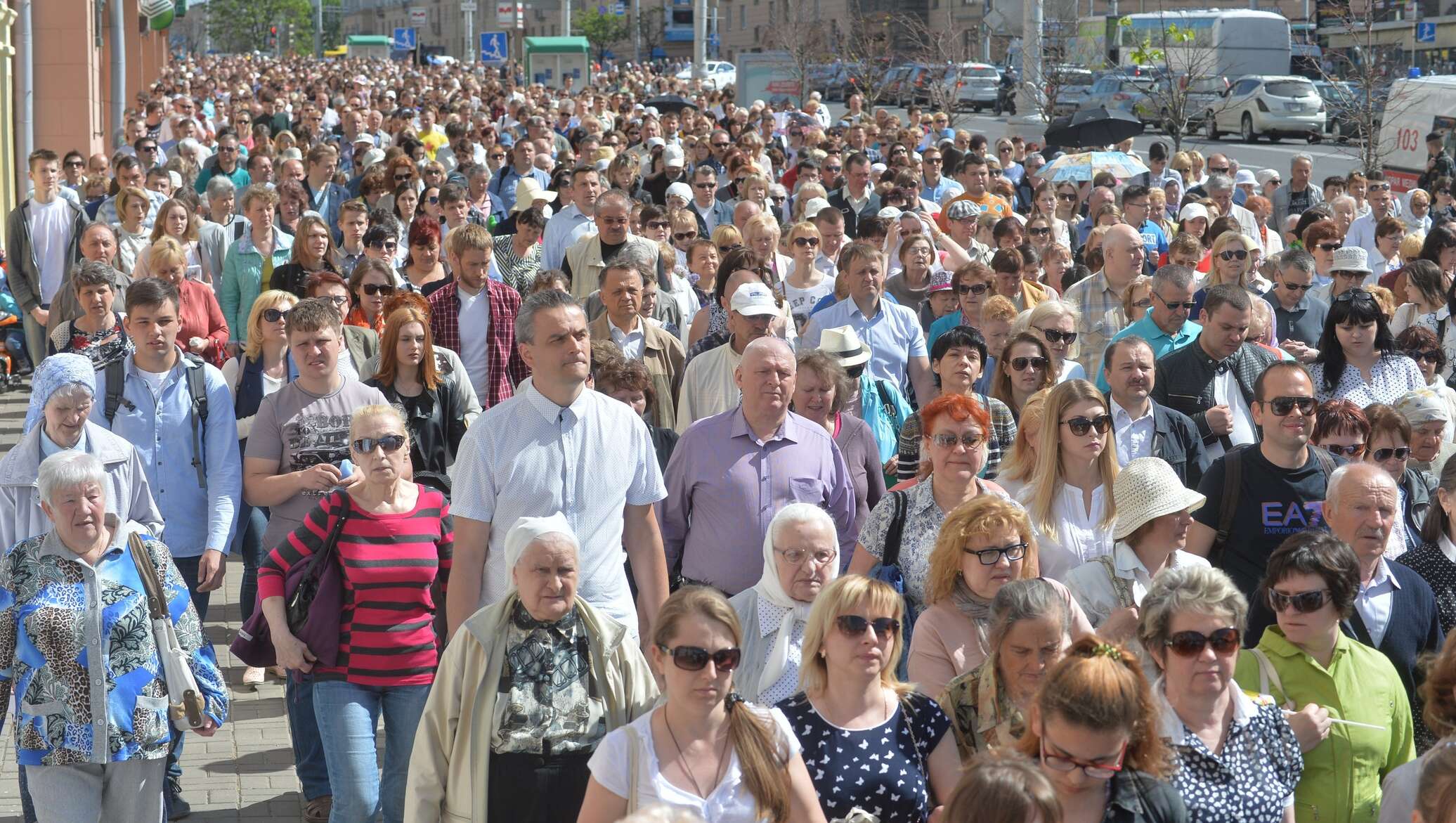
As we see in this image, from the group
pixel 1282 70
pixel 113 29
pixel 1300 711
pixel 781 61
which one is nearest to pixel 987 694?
pixel 1300 711

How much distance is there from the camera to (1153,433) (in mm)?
7613

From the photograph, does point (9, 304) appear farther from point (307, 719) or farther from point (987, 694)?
point (987, 694)

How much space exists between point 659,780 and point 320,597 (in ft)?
5.82

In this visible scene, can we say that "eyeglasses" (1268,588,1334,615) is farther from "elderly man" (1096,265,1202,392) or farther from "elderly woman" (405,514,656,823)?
"elderly man" (1096,265,1202,392)

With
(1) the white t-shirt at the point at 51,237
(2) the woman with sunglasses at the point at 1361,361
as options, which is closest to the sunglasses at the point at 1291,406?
(2) the woman with sunglasses at the point at 1361,361

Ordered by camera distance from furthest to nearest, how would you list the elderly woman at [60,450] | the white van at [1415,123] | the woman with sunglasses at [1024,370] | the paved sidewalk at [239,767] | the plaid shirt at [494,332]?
the white van at [1415,123] → the plaid shirt at [494,332] → the woman with sunglasses at [1024,370] → the paved sidewalk at [239,767] → the elderly woman at [60,450]

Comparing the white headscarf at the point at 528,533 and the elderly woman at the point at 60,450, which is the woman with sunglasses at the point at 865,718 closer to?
the white headscarf at the point at 528,533

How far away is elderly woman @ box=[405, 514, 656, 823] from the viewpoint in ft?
17.0

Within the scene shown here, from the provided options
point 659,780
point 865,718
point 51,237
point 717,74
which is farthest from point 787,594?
point 717,74

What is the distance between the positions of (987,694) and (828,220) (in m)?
7.16

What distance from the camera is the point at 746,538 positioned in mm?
6668

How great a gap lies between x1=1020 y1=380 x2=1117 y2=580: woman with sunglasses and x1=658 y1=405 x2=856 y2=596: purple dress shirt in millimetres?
773

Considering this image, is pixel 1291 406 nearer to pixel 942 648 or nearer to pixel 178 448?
pixel 942 648

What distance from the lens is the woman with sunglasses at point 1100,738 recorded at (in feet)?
14.3
